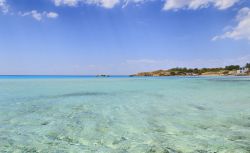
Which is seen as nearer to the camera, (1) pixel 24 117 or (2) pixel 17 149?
(2) pixel 17 149

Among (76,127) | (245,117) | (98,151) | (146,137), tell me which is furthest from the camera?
(245,117)

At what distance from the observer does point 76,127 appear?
323 inches

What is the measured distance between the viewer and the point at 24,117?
9961mm

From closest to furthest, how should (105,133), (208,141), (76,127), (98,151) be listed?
1. (98,151)
2. (208,141)
3. (105,133)
4. (76,127)

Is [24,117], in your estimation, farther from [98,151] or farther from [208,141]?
[208,141]

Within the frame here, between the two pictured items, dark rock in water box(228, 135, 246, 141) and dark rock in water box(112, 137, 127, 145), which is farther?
dark rock in water box(228, 135, 246, 141)

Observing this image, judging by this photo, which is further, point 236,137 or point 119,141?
point 236,137

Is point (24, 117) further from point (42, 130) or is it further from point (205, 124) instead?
point (205, 124)

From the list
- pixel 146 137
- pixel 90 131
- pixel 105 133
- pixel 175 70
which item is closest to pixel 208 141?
pixel 146 137

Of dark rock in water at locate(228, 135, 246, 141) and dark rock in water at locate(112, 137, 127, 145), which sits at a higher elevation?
dark rock in water at locate(112, 137, 127, 145)

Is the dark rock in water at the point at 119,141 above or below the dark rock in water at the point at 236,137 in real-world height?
above

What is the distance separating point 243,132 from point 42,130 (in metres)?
6.05

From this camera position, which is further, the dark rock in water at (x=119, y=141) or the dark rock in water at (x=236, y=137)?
the dark rock in water at (x=236, y=137)

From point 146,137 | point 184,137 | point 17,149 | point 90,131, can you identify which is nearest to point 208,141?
point 184,137
